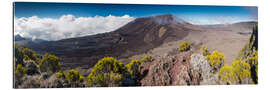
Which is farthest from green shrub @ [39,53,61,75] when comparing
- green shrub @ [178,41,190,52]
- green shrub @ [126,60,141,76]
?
green shrub @ [178,41,190,52]

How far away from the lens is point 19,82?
567 cm

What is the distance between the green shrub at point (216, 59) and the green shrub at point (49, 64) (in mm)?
3894

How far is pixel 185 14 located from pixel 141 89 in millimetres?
2312

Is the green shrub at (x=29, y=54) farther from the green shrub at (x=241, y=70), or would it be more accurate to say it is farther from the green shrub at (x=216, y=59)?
the green shrub at (x=241, y=70)

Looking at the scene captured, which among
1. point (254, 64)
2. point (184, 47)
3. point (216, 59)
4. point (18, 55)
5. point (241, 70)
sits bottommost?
point (241, 70)

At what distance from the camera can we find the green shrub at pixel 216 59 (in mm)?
6488

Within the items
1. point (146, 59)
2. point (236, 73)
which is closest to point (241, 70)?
point (236, 73)

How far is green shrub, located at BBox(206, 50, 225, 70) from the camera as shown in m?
Result: 6.49

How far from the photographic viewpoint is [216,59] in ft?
21.4

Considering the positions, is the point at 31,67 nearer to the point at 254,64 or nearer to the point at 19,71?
the point at 19,71

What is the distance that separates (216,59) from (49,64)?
4293 mm

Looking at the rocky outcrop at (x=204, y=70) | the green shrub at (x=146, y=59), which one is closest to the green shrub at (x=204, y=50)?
the rocky outcrop at (x=204, y=70)

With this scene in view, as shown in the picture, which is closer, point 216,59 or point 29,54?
point 29,54

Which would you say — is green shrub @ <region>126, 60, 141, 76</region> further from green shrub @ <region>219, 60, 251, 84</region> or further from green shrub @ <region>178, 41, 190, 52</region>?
green shrub @ <region>219, 60, 251, 84</region>
